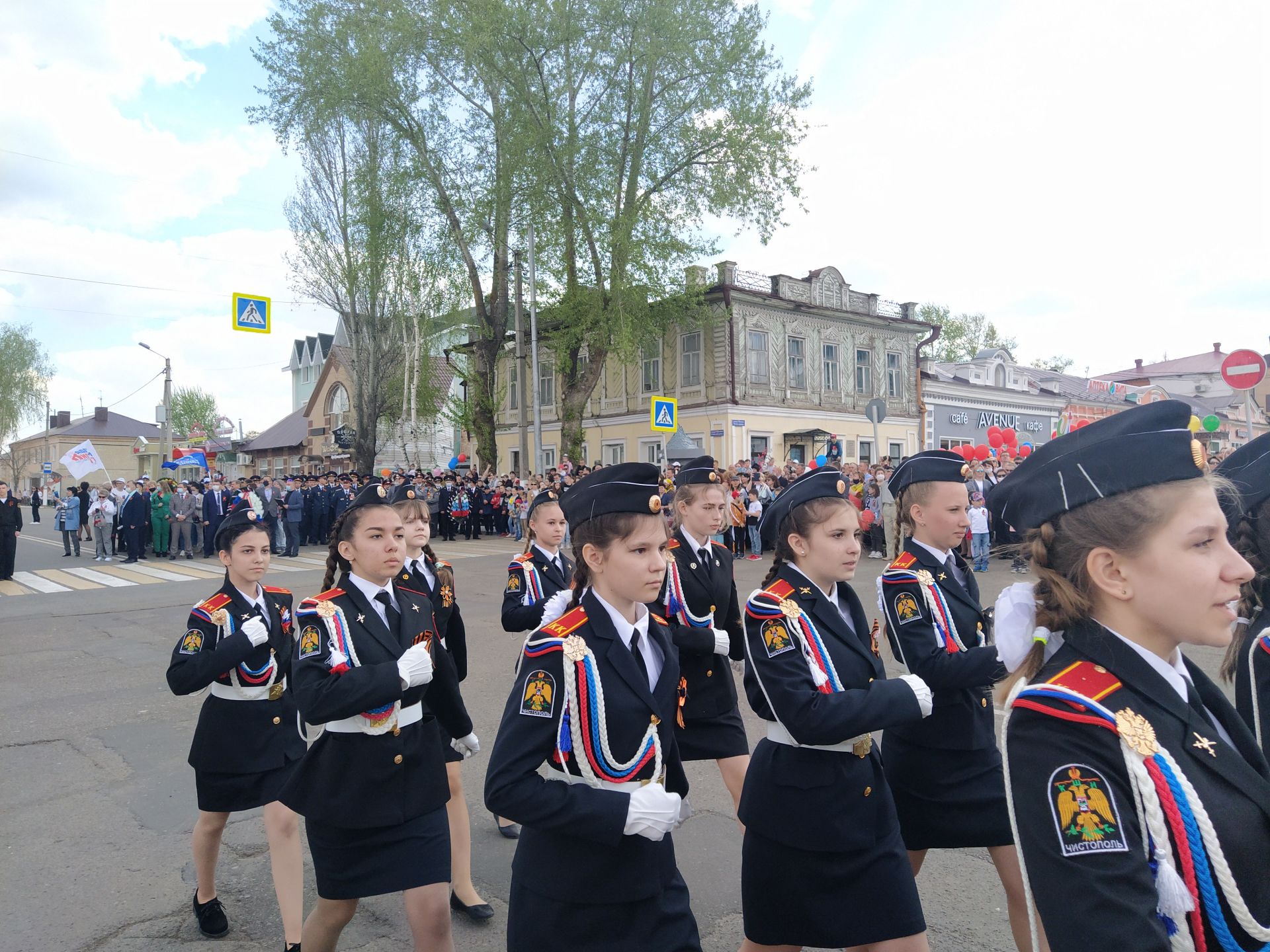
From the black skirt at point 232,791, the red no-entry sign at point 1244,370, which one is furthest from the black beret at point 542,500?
the red no-entry sign at point 1244,370

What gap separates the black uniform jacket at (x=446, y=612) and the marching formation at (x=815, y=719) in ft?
0.12

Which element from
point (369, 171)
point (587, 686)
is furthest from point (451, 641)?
point (369, 171)

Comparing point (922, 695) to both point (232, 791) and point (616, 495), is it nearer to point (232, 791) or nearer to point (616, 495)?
point (616, 495)

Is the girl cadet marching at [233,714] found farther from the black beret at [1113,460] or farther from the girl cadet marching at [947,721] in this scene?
the black beret at [1113,460]

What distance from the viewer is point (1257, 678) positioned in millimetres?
2045

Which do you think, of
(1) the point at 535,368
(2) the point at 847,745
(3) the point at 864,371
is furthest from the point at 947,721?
(3) the point at 864,371

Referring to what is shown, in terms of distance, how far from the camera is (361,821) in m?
3.04

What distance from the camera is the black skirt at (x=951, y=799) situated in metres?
3.21

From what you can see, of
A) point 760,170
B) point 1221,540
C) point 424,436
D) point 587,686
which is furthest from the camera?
point 424,436

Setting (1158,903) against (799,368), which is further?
(799,368)

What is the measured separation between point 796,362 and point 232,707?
102 feet

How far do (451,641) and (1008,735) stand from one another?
334cm

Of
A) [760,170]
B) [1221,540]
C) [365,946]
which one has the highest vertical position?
[760,170]

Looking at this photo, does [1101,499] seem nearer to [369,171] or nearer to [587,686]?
[587,686]
